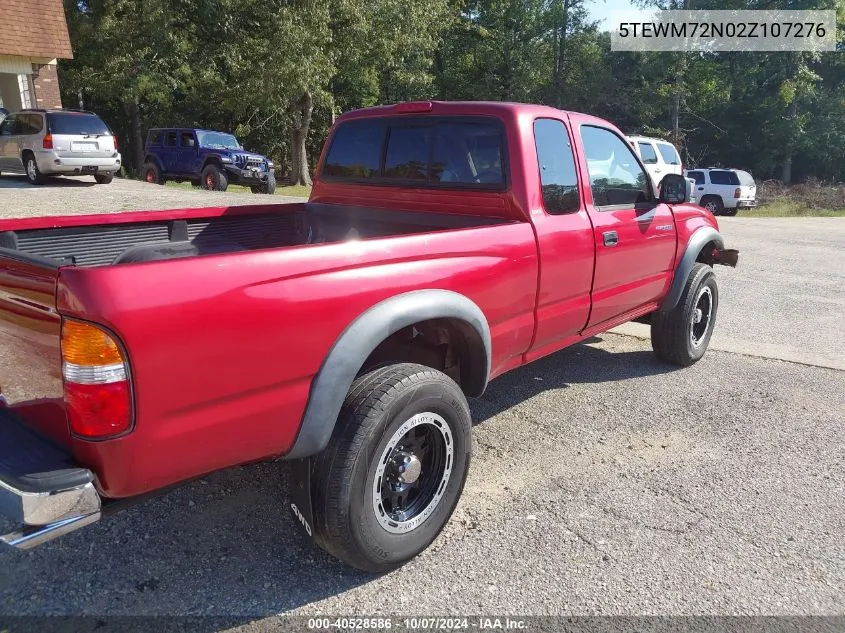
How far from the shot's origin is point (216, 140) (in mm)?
18797

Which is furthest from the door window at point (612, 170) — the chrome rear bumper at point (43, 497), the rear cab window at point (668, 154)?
the rear cab window at point (668, 154)

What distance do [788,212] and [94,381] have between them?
2793 centimetres

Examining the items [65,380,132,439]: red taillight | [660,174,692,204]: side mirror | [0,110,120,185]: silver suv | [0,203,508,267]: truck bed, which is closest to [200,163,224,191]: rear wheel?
[0,110,120,185]: silver suv

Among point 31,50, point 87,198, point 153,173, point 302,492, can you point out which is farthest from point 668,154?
point 302,492

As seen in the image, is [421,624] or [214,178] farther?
[214,178]

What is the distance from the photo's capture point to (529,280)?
325 centimetres

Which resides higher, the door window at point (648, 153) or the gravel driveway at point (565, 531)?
the door window at point (648, 153)

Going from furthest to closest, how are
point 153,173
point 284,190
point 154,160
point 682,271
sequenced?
point 284,190 → point 153,173 → point 154,160 → point 682,271

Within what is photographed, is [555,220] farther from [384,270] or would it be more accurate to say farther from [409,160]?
[384,270]

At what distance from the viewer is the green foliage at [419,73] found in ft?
72.2

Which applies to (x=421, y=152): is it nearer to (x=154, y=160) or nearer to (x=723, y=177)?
(x=154, y=160)

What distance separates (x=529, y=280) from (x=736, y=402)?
217 cm

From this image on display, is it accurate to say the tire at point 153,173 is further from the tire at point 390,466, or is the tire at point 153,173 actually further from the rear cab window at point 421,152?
the tire at point 390,466

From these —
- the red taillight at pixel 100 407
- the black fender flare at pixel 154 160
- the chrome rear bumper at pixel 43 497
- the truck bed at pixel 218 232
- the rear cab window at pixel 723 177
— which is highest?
the black fender flare at pixel 154 160
